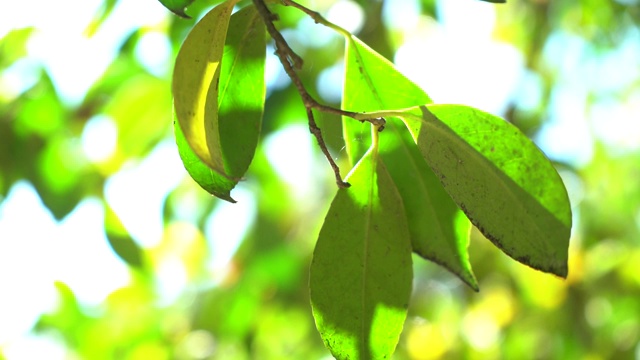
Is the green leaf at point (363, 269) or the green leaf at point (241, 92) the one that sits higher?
the green leaf at point (241, 92)

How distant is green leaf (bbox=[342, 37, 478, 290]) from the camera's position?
613mm

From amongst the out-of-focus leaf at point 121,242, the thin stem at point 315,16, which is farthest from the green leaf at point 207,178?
the out-of-focus leaf at point 121,242

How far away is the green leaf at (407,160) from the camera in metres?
0.61

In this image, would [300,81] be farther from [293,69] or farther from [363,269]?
[363,269]

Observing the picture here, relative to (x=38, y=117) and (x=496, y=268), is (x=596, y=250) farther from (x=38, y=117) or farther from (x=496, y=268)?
(x=38, y=117)

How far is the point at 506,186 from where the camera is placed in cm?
51

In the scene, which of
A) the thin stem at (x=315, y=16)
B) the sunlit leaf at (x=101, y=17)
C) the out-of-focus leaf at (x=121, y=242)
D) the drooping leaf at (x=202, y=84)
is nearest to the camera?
the drooping leaf at (x=202, y=84)

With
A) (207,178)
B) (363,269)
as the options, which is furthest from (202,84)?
(363,269)

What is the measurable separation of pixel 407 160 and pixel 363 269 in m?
0.11

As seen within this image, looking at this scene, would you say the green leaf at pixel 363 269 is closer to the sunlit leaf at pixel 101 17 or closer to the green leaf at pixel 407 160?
the green leaf at pixel 407 160

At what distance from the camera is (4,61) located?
1.34m

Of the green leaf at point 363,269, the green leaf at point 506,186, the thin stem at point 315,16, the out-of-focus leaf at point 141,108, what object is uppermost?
the thin stem at point 315,16

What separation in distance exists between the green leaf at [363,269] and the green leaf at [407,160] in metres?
0.03

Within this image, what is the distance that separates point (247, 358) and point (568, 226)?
1169 millimetres
